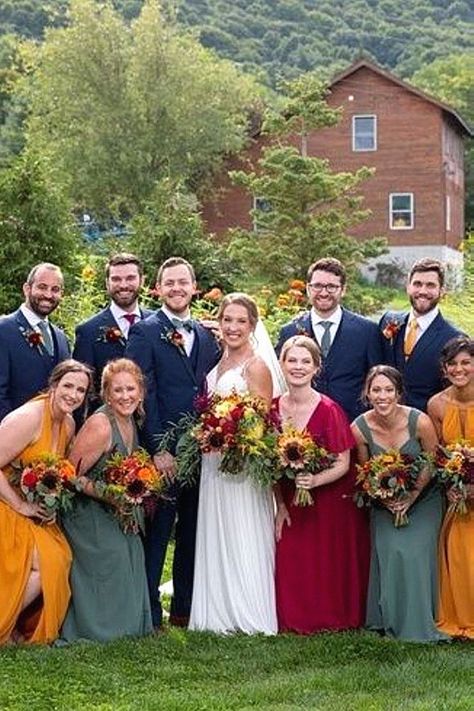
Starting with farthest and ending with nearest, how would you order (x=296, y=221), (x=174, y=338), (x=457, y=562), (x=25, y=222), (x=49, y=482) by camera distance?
(x=296, y=221) < (x=25, y=222) < (x=174, y=338) < (x=457, y=562) < (x=49, y=482)

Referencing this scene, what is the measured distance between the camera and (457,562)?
332 inches

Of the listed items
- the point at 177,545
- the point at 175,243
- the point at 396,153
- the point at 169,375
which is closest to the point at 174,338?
the point at 169,375

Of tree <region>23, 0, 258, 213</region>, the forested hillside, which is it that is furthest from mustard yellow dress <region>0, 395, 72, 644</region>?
the forested hillside

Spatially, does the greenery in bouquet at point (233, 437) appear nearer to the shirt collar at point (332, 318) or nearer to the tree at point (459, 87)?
the shirt collar at point (332, 318)

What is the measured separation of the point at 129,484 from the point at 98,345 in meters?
1.48

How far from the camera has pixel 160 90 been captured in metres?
54.5

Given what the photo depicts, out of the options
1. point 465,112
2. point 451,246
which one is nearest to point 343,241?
point 451,246

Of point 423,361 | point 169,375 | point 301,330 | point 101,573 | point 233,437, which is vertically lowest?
point 101,573

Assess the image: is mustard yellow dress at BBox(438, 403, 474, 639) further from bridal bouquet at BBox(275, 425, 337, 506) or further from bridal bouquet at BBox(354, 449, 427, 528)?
bridal bouquet at BBox(275, 425, 337, 506)

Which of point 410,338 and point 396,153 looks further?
point 396,153

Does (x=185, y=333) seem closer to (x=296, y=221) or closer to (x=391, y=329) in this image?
(x=391, y=329)

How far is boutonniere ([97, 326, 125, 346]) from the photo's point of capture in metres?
9.07

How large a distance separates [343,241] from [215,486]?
23.7m

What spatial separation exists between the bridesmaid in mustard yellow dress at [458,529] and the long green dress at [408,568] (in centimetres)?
9
